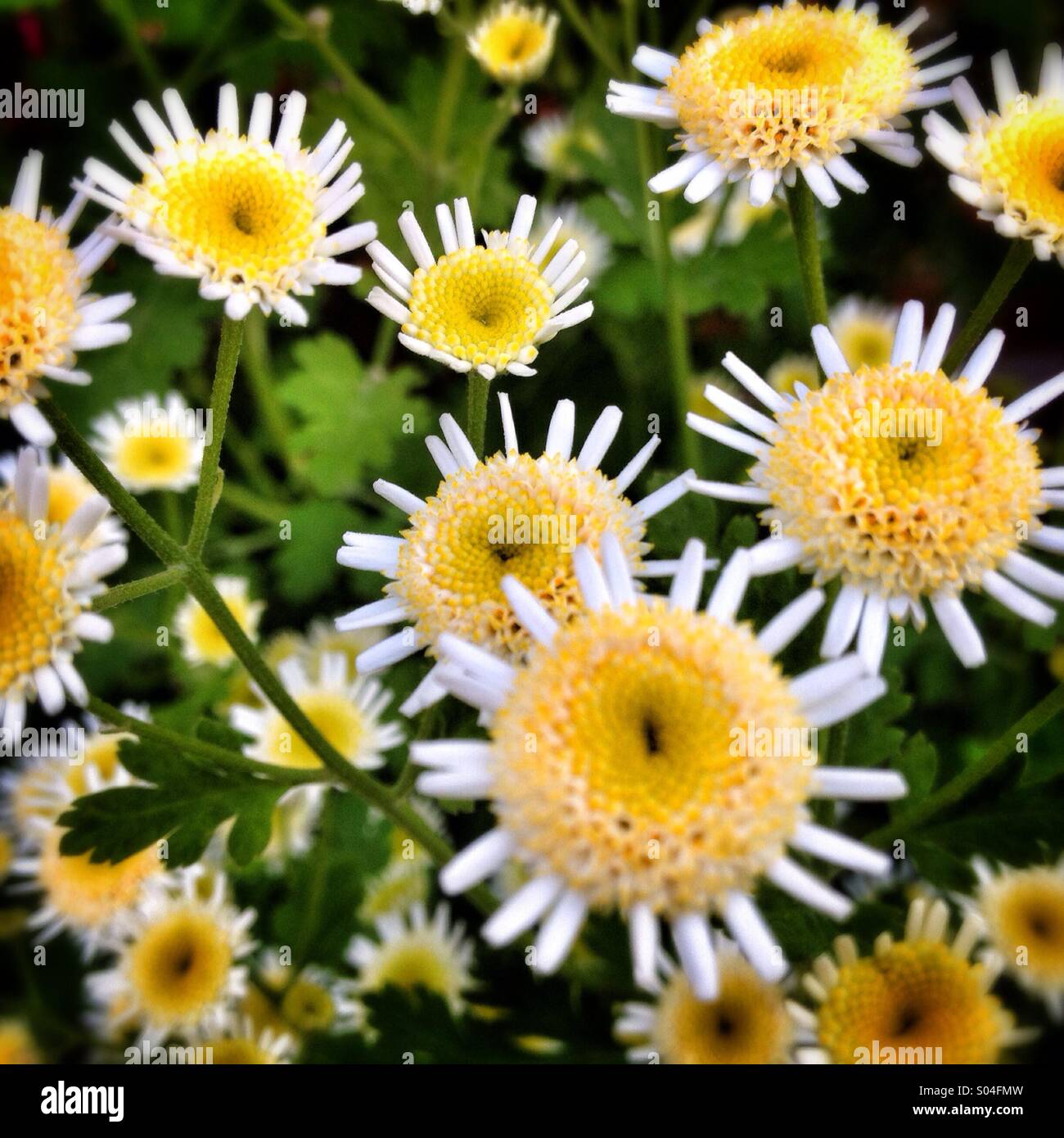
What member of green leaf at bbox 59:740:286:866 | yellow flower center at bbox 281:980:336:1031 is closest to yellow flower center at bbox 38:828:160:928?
yellow flower center at bbox 281:980:336:1031

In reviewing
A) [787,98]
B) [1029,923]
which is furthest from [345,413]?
[1029,923]

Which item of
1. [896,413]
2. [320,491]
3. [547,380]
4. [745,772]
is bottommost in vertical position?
[745,772]

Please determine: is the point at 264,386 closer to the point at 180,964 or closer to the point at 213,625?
the point at 213,625

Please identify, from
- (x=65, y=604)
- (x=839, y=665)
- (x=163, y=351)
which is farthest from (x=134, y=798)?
(x=163, y=351)

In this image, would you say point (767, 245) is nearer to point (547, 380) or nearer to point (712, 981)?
point (547, 380)

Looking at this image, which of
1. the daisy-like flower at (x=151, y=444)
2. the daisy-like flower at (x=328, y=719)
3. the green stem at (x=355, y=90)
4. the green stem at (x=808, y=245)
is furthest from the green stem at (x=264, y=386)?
the green stem at (x=808, y=245)
